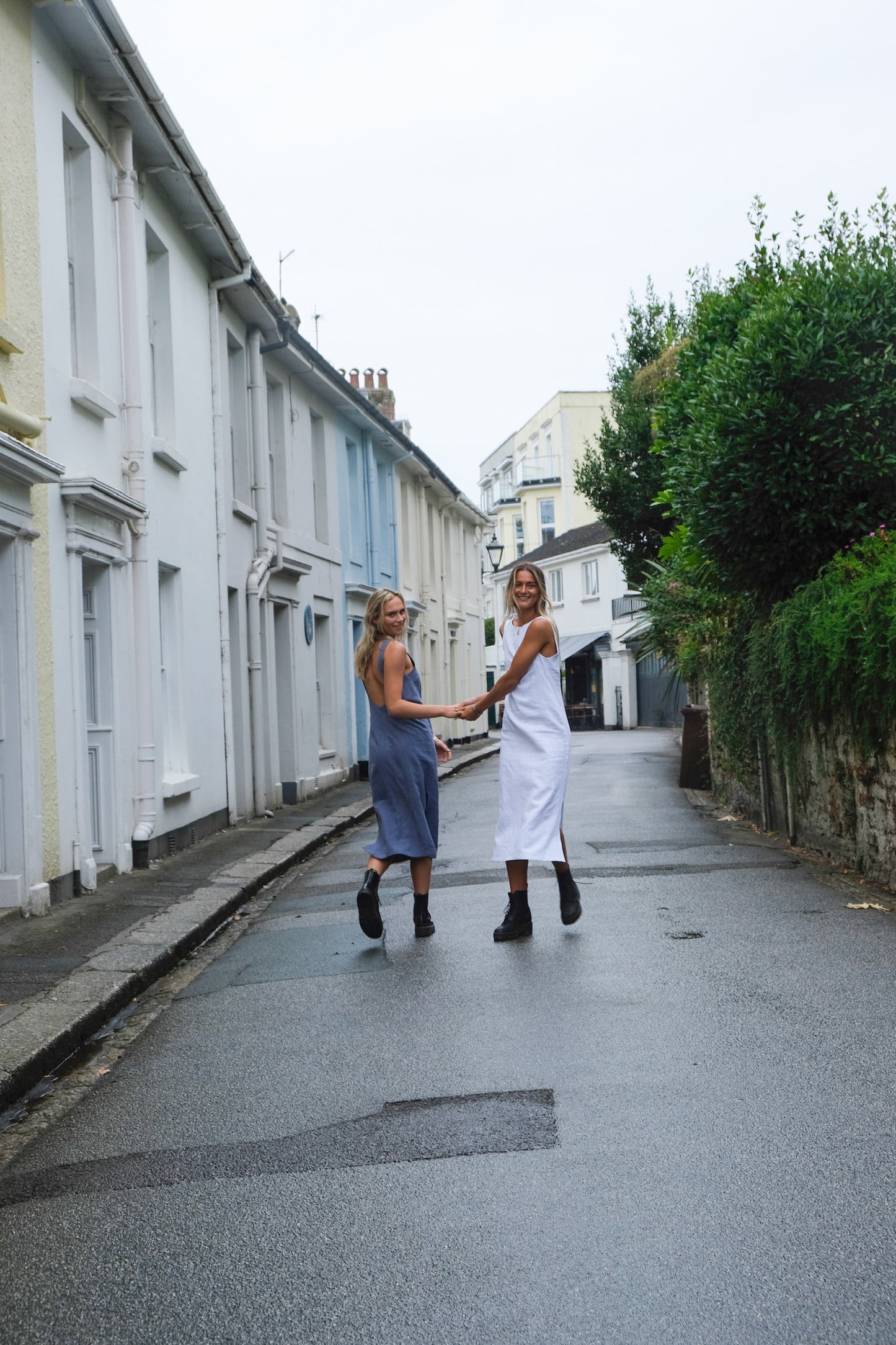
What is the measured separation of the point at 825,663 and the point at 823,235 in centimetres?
468

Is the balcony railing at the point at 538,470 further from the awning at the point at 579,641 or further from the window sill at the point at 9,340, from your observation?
the window sill at the point at 9,340

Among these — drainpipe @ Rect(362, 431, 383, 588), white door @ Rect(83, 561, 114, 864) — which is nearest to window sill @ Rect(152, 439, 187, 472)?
white door @ Rect(83, 561, 114, 864)

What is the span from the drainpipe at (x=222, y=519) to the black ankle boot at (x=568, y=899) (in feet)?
25.0

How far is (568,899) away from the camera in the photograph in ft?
24.6

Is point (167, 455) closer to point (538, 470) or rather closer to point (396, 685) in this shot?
point (396, 685)

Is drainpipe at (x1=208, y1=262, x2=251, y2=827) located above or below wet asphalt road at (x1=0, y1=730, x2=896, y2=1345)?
above

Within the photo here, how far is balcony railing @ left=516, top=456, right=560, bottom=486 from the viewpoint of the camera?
73.7 metres

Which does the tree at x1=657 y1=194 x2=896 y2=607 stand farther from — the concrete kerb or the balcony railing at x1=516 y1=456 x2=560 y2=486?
the balcony railing at x1=516 y1=456 x2=560 y2=486

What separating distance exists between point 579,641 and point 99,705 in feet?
148

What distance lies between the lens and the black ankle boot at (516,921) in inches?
287

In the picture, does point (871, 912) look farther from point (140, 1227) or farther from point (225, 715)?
point (225, 715)

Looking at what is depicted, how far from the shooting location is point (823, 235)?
474 inches

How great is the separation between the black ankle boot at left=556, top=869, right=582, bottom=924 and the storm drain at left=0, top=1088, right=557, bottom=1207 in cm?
304

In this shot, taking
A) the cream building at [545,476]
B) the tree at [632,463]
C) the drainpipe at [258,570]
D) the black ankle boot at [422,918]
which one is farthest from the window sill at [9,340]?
the cream building at [545,476]
